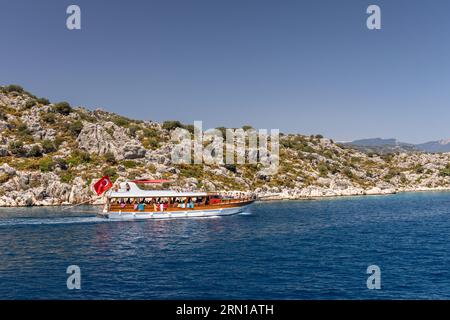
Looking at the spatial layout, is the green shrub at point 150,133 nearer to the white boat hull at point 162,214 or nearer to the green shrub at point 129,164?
the green shrub at point 129,164

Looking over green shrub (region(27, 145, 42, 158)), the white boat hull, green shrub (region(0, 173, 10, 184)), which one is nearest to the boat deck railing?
the white boat hull

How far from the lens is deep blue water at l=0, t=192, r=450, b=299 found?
32.8 metres

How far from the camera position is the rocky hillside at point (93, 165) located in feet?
396

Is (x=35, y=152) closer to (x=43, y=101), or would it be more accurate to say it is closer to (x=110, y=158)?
(x=110, y=158)

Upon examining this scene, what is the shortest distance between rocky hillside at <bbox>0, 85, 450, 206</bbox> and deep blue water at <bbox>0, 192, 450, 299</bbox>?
48395mm

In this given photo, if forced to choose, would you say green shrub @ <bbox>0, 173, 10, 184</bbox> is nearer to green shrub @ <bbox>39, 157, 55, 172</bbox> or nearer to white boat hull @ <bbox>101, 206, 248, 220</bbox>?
green shrub @ <bbox>39, 157, 55, 172</bbox>

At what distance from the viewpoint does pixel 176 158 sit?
15038 centimetres

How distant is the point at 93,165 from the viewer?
13688cm

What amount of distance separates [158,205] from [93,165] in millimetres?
61066

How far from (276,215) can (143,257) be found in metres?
47.9

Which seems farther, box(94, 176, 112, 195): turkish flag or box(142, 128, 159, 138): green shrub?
box(142, 128, 159, 138): green shrub

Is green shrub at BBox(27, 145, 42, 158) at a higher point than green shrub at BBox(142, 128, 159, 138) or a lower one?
lower
